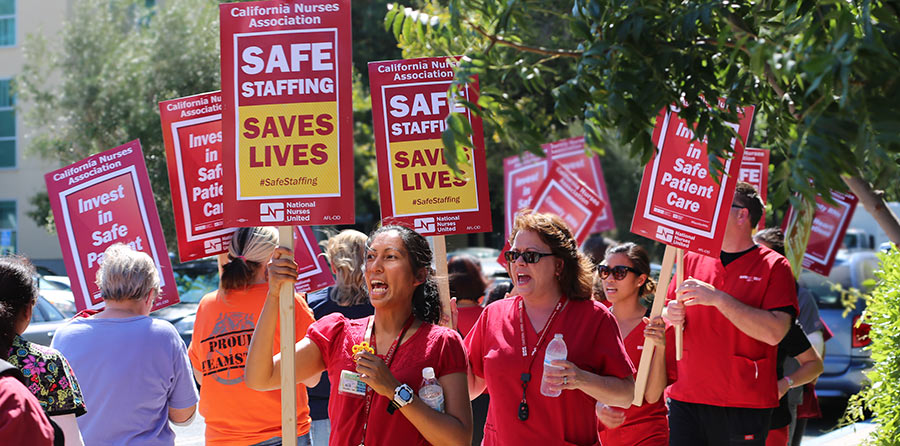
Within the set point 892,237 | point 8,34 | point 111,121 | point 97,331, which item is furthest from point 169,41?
point 892,237

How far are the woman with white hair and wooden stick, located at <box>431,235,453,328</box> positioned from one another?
1.34 meters

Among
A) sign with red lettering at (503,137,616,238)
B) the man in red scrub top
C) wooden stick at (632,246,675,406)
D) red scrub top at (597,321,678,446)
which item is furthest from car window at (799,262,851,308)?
wooden stick at (632,246,675,406)

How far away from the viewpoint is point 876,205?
11.9 feet

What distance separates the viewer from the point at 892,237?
3648 millimetres

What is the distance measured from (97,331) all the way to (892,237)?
138 inches

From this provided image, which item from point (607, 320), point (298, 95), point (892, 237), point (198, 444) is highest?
point (298, 95)

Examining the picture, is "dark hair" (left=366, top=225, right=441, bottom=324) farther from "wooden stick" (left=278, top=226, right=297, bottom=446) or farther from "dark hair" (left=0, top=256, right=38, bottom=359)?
"dark hair" (left=0, top=256, right=38, bottom=359)

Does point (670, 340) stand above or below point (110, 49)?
below

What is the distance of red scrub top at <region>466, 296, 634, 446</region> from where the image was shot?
4.06 metres

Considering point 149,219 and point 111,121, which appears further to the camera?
point 111,121

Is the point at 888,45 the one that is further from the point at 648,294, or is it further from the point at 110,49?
the point at 110,49

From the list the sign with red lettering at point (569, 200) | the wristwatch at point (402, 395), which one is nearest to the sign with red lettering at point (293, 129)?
the wristwatch at point (402, 395)

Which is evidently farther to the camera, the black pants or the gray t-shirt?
the black pants

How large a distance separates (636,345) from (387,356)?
6.79ft
